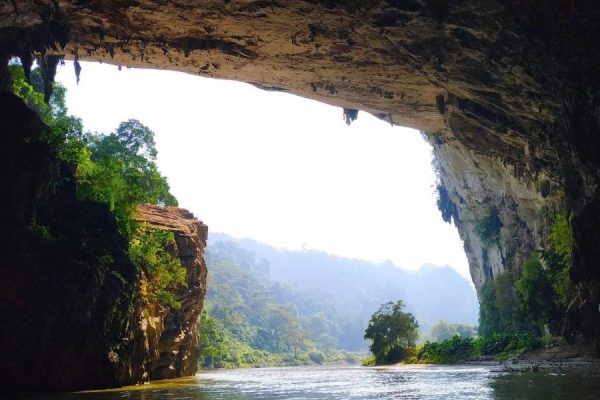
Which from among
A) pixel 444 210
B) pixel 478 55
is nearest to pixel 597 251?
pixel 478 55

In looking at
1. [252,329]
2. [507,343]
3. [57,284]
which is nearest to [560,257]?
[507,343]

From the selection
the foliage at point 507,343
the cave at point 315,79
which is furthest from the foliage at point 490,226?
the cave at point 315,79

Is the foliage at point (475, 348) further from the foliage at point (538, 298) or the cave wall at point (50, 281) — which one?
the cave wall at point (50, 281)

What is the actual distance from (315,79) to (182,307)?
16.6 m

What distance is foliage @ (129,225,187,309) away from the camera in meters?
23.7

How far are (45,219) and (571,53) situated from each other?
2058 cm

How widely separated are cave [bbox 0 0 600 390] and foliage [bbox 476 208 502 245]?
15.0 m

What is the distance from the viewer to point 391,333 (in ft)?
162

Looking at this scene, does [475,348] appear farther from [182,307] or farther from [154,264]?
[154,264]

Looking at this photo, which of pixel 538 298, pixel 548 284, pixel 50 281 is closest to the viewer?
pixel 50 281

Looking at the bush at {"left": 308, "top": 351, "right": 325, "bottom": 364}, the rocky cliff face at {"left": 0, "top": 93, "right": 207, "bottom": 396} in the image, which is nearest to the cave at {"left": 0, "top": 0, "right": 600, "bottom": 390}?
the rocky cliff face at {"left": 0, "top": 93, "right": 207, "bottom": 396}

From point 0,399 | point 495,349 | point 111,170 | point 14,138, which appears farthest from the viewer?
point 495,349

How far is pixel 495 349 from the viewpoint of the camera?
35.5 m

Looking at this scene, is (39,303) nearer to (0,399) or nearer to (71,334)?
(71,334)
